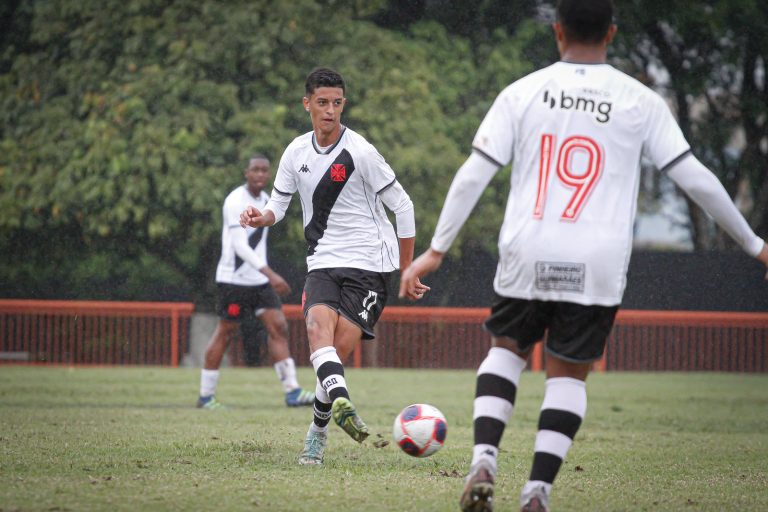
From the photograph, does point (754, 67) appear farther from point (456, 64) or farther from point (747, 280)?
point (456, 64)

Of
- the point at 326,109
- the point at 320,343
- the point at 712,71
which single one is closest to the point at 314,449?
the point at 320,343

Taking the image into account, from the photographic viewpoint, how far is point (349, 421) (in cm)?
614

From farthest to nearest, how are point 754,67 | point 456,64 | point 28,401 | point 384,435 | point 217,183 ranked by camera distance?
point 754,67 < point 456,64 < point 217,183 < point 28,401 < point 384,435

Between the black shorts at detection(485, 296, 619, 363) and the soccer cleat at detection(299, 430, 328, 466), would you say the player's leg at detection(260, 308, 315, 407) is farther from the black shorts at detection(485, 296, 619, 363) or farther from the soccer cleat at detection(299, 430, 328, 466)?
the black shorts at detection(485, 296, 619, 363)

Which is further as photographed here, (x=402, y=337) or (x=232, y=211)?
(x=402, y=337)

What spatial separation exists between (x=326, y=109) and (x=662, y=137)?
8.85 ft

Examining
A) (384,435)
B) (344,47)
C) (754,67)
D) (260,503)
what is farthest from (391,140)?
(260,503)

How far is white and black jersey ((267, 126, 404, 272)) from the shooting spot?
6977mm

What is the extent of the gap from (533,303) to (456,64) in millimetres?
18693

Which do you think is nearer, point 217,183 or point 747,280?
point 217,183

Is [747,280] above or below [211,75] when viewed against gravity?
below

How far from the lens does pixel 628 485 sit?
20.1 feet

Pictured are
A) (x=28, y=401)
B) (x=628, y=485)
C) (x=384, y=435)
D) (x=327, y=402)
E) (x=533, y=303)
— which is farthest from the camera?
(x=28, y=401)

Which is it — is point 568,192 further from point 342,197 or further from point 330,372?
point 342,197
